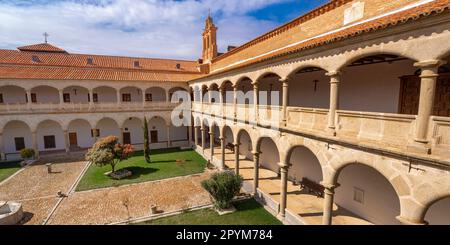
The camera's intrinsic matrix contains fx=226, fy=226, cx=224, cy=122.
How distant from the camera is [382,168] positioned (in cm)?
673

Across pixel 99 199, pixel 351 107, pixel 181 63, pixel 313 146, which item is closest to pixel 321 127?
pixel 313 146

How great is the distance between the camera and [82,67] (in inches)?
1033

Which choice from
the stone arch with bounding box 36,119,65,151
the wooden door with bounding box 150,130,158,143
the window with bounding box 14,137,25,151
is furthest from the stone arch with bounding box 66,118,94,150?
the wooden door with bounding box 150,130,158,143

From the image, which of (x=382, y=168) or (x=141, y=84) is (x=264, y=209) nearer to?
(x=382, y=168)

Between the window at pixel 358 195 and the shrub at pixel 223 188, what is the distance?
5.94 m

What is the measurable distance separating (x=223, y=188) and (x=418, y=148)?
8.60 metres

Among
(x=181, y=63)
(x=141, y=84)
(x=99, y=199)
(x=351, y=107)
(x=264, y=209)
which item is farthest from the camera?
(x=181, y=63)

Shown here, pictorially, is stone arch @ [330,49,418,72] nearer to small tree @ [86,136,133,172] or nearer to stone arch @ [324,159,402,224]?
stone arch @ [324,159,402,224]

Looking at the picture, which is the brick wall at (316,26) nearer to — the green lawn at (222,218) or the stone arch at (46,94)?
the green lawn at (222,218)

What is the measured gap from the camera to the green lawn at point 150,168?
53.6ft

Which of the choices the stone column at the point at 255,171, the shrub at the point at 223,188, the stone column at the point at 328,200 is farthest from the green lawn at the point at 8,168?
the stone column at the point at 328,200

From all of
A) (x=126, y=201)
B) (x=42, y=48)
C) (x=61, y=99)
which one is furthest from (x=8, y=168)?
(x=42, y=48)

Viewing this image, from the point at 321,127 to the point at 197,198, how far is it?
8.57 m

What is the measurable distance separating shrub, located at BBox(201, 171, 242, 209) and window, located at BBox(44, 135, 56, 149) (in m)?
21.8
